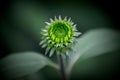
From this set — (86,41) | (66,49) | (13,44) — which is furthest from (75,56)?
(13,44)

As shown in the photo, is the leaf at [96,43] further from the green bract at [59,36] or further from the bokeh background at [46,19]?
the green bract at [59,36]

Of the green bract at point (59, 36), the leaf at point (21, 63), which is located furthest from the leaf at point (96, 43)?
the green bract at point (59, 36)

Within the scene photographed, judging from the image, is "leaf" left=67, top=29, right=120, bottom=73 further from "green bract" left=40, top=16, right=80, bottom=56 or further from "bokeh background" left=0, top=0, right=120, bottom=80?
"green bract" left=40, top=16, right=80, bottom=56

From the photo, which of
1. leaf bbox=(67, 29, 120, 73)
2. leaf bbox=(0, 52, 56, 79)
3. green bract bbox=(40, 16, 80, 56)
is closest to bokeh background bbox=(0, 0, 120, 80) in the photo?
leaf bbox=(67, 29, 120, 73)

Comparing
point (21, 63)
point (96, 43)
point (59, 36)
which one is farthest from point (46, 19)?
point (59, 36)

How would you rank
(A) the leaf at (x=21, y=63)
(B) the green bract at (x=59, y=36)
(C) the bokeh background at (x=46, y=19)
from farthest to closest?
(C) the bokeh background at (x=46, y=19) < (A) the leaf at (x=21, y=63) < (B) the green bract at (x=59, y=36)

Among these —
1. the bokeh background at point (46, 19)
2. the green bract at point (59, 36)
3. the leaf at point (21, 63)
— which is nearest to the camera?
the green bract at point (59, 36)

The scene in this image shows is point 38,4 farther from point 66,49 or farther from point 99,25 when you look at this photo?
point 66,49
